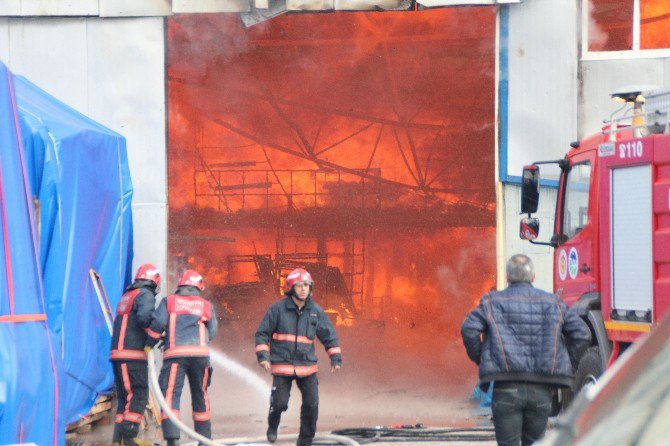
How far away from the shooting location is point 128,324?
10398mm

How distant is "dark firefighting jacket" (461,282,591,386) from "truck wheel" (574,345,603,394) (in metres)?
1.77

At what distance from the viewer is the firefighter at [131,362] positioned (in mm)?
10211

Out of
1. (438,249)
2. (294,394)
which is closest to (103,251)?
(294,394)

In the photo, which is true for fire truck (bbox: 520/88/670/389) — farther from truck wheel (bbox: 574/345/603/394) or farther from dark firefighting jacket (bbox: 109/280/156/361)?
dark firefighting jacket (bbox: 109/280/156/361)

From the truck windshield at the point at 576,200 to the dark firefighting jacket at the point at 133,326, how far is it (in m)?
3.68

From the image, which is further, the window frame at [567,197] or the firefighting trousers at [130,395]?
the firefighting trousers at [130,395]

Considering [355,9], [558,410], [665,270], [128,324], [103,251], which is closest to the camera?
[665,270]

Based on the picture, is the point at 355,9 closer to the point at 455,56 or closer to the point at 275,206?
the point at 455,56

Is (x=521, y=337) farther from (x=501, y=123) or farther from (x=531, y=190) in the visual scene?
(x=501, y=123)

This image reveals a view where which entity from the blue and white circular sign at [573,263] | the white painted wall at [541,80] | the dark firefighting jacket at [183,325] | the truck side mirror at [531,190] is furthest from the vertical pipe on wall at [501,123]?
the dark firefighting jacket at [183,325]

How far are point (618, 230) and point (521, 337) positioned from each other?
1.91 meters

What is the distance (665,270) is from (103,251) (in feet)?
20.6

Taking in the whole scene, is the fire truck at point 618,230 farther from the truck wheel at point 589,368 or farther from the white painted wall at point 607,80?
the white painted wall at point 607,80

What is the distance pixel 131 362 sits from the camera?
10312 mm
